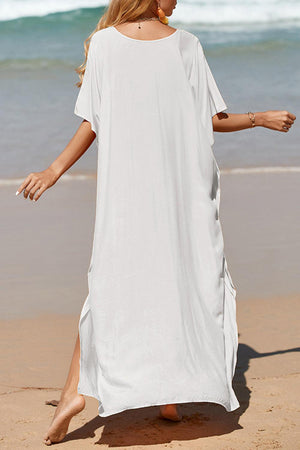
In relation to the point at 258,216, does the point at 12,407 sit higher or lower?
higher

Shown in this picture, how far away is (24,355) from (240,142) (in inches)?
249

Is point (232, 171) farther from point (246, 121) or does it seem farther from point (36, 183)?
point (36, 183)

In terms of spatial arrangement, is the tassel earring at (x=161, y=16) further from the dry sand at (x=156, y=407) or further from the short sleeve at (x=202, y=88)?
the dry sand at (x=156, y=407)

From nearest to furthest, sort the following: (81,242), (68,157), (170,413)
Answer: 1. (68,157)
2. (170,413)
3. (81,242)

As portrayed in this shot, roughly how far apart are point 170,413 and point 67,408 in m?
0.47

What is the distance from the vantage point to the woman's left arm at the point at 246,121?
3.43 meters

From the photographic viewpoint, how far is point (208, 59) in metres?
15.5

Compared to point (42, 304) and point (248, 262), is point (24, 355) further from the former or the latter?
point (248, 262)

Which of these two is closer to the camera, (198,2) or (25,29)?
(25,29)

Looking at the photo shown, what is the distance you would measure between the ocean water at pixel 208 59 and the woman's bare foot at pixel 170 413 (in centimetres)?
579

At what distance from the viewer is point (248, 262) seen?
637cm

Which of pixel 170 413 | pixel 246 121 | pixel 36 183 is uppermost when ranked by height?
pixel 246 121

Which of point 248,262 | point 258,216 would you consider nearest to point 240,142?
point 258,216

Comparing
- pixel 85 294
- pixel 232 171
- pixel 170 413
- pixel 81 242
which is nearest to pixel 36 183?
pixel 170 413
